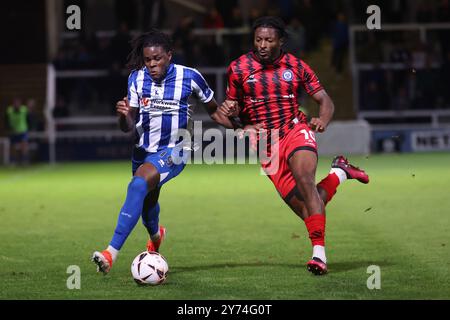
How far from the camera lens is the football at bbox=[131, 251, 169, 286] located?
8008mm

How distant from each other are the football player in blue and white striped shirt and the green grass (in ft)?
2.98

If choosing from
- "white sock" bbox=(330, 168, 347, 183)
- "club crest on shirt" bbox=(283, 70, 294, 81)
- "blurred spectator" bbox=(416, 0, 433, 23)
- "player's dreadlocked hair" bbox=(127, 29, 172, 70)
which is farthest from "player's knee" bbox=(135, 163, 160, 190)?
"blurred spectator" bbox=(416, 0, 433, 23)

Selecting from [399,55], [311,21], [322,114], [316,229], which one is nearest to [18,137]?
[311,21]

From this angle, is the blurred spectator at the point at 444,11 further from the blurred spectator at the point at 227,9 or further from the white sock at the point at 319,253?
the white sock at the point at 319,253

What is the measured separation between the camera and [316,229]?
8.64m

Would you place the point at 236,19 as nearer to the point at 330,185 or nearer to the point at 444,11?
the point at 444,11

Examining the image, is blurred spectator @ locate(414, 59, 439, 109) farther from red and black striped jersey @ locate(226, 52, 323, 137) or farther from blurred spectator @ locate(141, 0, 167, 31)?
red and black striped jersey @ locate(226, 52, 323, 137)

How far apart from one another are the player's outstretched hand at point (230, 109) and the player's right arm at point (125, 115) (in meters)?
0.86

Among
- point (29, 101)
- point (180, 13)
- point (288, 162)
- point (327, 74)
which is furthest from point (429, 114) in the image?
point (288, 162)

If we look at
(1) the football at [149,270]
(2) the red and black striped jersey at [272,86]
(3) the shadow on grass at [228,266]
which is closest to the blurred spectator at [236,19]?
(2) the red and black striped jersey at [272,86]

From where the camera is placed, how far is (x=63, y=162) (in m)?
26.0

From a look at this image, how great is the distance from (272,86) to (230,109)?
47 cm
